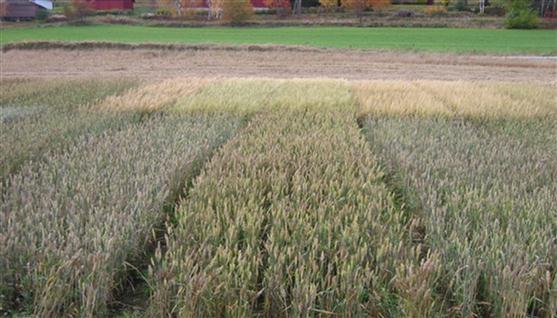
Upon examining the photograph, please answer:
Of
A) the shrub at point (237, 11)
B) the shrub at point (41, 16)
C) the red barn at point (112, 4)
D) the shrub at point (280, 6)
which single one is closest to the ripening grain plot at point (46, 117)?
the shrub at point (237, 11)

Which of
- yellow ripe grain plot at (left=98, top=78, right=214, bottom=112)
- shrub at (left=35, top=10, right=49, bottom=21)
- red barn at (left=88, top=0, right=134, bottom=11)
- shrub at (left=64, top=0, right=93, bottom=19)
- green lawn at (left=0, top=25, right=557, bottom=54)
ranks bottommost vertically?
yellow ripe grain plot at (left=98, top=78, right=214, bottom=112)

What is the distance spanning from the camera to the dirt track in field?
18.0 m

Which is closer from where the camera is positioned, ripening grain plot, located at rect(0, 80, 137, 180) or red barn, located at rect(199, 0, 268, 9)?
ripening grain plot, located at rect(0, 80, 137, 180)

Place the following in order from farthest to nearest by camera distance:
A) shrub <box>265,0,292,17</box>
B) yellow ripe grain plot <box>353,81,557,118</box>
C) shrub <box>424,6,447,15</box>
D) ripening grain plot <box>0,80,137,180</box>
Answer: shrub <box>265,0,292,17</box> < shrub <box>424,6,447,15</box> < yellow ripe grain plot <box>353,81,557,118</box> < ripening grain plot <box>0,80,137,180</box>

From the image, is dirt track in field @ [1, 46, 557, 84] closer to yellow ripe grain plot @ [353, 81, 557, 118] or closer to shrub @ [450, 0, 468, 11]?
yellow ripe grain plot @ [353, 81, 557, 118]

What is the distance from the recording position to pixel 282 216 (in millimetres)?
3248

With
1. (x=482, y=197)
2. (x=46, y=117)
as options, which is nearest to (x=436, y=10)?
(x=46, y=117)

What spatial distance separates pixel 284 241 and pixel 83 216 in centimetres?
137

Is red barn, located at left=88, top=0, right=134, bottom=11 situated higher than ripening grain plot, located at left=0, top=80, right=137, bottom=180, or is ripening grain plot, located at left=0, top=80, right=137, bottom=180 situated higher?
red barn, located at left=88, top=0, right=134, bottom=11

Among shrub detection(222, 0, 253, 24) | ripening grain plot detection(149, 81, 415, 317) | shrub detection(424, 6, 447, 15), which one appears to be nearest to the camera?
ripening grain plot detection(149, 81, 415, 317)

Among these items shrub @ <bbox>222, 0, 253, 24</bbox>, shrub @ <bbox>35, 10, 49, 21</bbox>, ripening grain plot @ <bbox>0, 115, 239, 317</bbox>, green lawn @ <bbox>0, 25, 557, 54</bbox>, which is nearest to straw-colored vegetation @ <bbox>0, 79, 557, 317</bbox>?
ripening grain plot @ <bbox>0, 115, 239, 317</bbox>

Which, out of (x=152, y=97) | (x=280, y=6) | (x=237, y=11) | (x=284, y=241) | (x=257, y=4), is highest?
(x=257, y=4)

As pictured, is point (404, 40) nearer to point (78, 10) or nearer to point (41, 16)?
point (78, 10)

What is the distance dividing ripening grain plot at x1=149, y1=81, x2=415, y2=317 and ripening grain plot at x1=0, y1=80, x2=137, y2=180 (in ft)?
6.55
